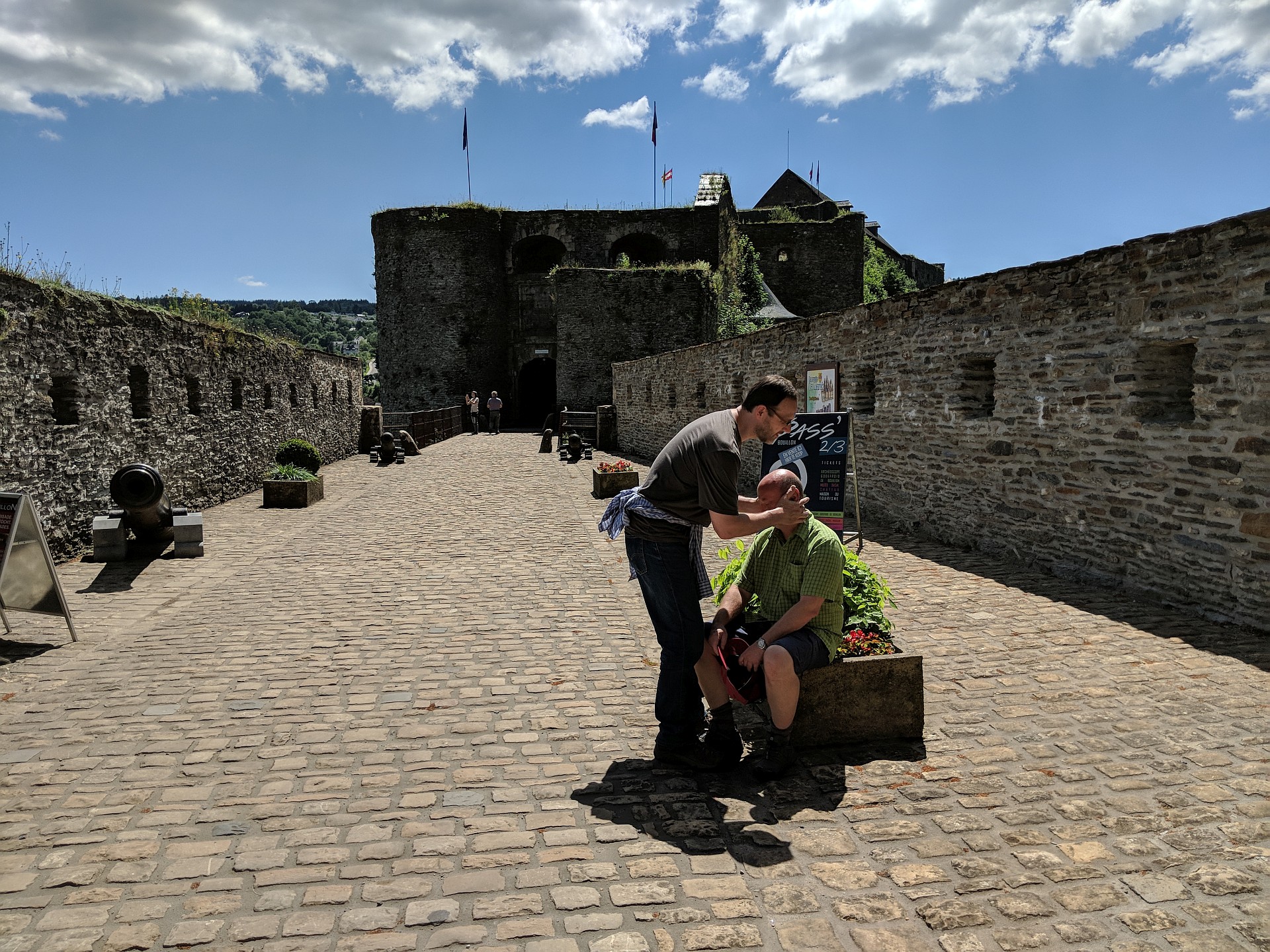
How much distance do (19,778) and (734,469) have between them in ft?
12.8

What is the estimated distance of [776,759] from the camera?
3918mm

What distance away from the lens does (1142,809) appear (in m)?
3.50

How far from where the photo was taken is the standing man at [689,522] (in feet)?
12.3

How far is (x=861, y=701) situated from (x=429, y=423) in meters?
24.8

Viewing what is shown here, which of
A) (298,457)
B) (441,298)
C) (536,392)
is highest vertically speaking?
(441,298)

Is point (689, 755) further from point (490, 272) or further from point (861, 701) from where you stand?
point (490, 272)

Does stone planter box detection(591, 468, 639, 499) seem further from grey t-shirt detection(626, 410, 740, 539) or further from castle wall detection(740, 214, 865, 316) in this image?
castle wall detection(740, 214, 865, 316)

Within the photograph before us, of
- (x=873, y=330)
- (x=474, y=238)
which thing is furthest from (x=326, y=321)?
(x=873, y=330)

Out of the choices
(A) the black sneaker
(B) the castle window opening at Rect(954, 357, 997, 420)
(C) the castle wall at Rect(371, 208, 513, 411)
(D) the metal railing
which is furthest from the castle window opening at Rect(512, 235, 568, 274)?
(A) the black sneaker

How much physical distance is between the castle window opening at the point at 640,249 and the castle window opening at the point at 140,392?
2626 cm

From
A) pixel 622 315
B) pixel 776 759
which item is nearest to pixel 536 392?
pixel 622 315

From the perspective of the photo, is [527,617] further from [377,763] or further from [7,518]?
[7,518]

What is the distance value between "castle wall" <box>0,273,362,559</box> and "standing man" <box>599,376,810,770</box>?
7.99m

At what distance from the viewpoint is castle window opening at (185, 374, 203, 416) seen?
13539 mm
